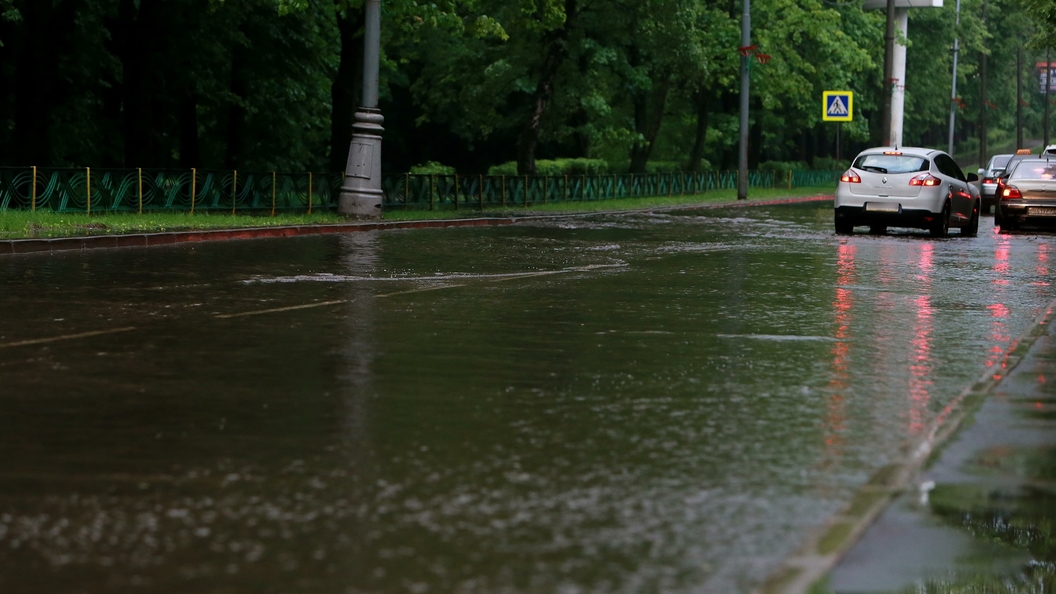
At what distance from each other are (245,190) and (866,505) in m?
27.1

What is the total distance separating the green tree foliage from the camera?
38.1 meters

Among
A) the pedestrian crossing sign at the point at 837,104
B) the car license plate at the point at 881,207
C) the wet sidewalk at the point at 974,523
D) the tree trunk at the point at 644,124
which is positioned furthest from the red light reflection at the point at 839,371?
the tree trunk at the point at 644,124

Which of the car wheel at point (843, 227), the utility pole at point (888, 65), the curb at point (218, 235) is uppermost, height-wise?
the utility pole at point (888, 65)

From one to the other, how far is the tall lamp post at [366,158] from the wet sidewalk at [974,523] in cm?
2331

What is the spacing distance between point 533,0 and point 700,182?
1865cm

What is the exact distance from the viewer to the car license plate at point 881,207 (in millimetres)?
28452

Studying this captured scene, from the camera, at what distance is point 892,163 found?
28766 millimetres

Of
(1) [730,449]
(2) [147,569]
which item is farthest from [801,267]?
(2) [147,569]

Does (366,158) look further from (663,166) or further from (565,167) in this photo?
(663,166)

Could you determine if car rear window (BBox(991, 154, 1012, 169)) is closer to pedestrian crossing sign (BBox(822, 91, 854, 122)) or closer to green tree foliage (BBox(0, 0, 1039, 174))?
green tree foliage (BBox(0, 0, 1039, 174))

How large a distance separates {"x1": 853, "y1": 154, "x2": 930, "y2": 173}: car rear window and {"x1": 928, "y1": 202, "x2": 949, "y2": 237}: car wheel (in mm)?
848

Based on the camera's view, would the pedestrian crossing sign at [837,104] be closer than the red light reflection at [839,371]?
No

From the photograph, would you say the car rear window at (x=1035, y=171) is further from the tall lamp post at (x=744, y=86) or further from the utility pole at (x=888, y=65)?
the utility pole at (x=888, y=65)

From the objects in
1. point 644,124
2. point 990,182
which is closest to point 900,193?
point 990,182
